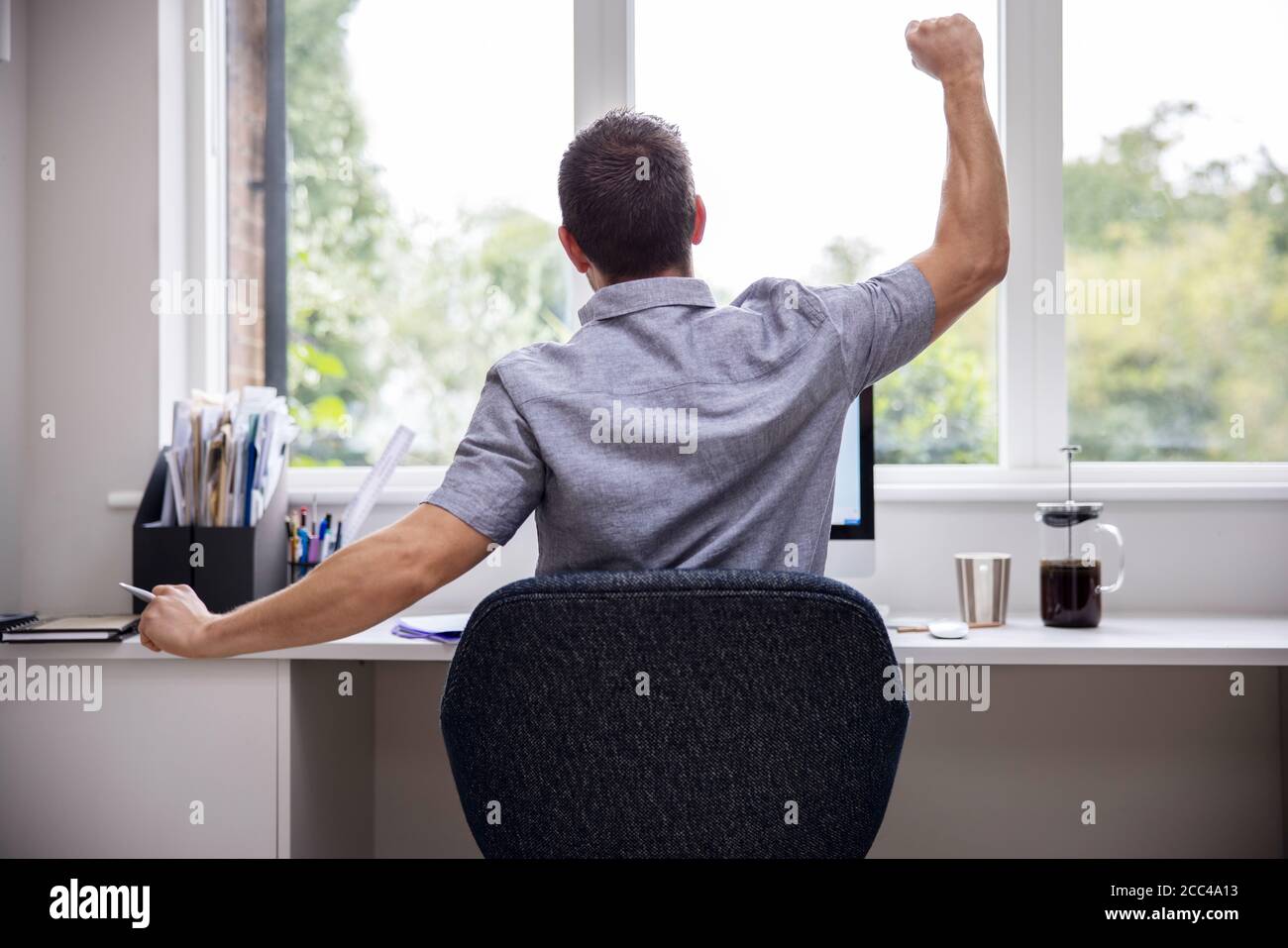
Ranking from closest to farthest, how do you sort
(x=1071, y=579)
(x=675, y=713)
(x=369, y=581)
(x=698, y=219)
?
(x=675, y=713) → (x=369, y=581) → (x=698, y=219) → (x=1071, y=579)

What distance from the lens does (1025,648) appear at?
5.24 feet

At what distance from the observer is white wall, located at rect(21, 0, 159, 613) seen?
2.26 meters

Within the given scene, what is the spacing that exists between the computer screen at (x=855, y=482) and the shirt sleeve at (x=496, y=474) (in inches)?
38.7

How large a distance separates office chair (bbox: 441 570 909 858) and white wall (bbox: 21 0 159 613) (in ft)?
5.78

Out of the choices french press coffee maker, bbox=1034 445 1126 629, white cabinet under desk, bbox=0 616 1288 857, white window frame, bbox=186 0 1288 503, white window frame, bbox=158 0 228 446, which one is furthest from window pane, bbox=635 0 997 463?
white window frame, bbox=158 0 228 446

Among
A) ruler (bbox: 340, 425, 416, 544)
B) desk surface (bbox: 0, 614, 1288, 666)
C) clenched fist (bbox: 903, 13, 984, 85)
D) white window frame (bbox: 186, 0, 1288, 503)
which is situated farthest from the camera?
white window frame (bbox: 186, 0, 1288, 503)

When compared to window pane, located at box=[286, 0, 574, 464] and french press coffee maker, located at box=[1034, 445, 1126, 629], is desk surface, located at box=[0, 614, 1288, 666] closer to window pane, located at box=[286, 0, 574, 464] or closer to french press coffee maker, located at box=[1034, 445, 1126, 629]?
french press coffee maker, located at box=[1034, 445, 1126, 629]

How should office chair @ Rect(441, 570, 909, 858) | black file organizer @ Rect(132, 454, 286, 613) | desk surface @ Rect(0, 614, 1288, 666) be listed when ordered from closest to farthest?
1. office chair @ Rect(441, 570, 909, 858)
2. desk surface @ Rect(0, 614, 1288, 666)
3. black file organizer @ Rect(132, 454, 286, 613)

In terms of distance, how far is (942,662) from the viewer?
1.59 metres

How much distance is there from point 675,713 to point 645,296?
1.57 ft

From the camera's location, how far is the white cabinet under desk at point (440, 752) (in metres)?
1.70

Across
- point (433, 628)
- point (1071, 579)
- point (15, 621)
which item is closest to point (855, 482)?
point (1071, 579)

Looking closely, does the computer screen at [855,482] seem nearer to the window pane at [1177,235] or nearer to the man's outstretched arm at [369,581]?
the window pane at [1177,235]

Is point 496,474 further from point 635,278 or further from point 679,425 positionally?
point 635,278
